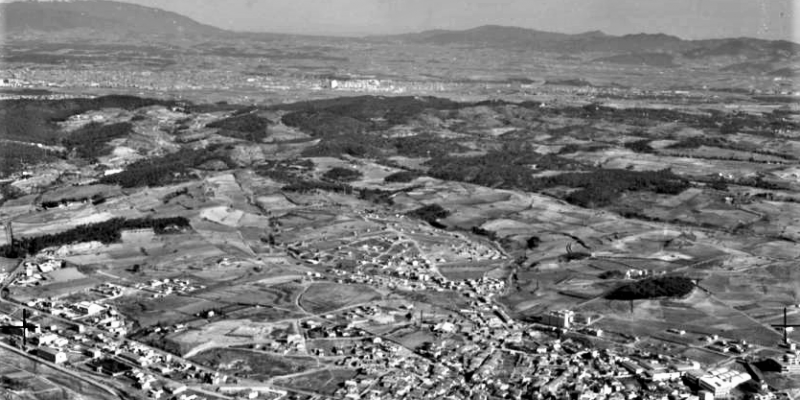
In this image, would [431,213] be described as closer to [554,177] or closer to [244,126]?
[554,177]

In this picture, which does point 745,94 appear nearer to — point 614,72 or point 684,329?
point 614,72

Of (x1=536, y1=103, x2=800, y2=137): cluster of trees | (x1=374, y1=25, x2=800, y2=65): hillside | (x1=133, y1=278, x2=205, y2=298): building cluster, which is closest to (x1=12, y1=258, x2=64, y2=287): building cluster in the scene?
(x1=133, y1=278, x2=205, y2=298): building cluster

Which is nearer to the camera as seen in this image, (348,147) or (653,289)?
(653,289)

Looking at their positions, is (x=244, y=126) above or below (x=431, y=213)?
below

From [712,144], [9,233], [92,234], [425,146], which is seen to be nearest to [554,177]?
[425,146]

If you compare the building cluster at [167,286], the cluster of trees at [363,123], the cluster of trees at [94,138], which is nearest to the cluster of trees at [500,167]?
the cluster of trees at [363,123]

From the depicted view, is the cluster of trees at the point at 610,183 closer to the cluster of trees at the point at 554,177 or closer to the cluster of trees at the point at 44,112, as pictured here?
the cluster of trees at the point at 554,177
